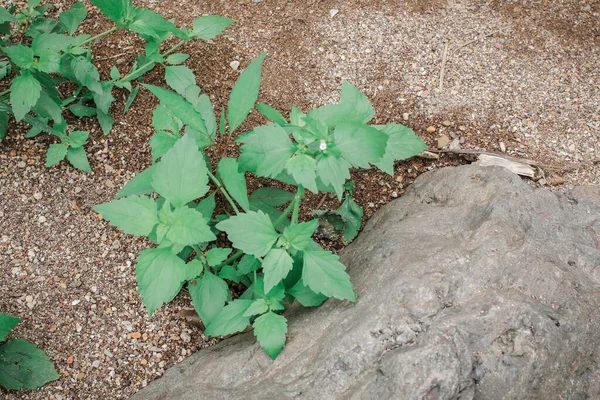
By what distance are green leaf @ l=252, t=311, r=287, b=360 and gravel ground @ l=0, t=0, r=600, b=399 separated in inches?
22.9

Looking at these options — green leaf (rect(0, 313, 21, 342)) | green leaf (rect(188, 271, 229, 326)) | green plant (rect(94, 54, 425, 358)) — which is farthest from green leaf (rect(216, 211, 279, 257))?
green leaf (rect(0, 313, 21, 342))

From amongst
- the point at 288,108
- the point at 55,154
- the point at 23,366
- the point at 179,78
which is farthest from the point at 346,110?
the point at 23,366

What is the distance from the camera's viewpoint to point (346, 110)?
7.35 ft

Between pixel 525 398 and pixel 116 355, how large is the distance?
169 centimetres

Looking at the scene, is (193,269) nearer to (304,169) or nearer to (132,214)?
(132,214)

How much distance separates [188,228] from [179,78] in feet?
3.63

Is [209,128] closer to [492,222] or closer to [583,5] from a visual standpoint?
[492,222]


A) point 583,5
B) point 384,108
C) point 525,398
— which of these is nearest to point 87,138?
point 384,108

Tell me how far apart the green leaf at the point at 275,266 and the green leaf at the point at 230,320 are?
0.26m

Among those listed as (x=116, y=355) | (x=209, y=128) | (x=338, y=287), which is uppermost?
(x=209, y=128)

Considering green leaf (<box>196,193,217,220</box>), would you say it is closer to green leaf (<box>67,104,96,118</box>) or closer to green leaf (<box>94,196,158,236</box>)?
green leaf (<box>94,196,158,236</box>)

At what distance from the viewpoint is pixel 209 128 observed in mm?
2592

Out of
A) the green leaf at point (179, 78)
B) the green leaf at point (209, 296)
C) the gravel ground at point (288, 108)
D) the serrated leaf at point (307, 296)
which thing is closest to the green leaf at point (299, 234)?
the serrated leaf at point (307, 296)

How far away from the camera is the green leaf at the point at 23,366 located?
2512 millimetres
